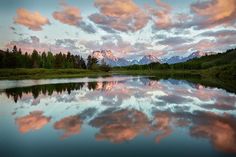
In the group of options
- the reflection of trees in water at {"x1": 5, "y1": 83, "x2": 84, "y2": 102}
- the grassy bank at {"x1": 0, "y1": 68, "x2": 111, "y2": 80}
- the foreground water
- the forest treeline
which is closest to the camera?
the foreground water

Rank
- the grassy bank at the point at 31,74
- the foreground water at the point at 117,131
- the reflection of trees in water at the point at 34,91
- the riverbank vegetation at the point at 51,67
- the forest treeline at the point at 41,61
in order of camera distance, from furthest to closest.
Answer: the forest treeline at the point at 41,61, the riverbank vegetation at the point at 51,67, the grassy bank at the point at 31,74, the reflection of trees in water at the point at 34,91, the foreground water at the point at 117,131

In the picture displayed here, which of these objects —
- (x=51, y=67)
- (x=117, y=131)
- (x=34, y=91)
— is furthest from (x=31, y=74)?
(x=117, y=131)

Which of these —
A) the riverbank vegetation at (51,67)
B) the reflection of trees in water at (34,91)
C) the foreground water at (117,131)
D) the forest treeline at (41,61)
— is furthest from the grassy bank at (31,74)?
the foreground water at (117,131)

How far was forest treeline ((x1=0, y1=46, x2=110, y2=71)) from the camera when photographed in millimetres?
124062

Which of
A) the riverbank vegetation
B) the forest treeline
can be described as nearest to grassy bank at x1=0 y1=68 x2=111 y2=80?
the riverbank vegetation

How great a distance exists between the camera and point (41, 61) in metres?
151

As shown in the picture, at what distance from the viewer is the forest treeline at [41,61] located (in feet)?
407

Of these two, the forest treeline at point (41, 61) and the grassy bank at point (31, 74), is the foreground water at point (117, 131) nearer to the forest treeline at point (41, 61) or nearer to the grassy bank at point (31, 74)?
the grassy bank at point (31, 74)

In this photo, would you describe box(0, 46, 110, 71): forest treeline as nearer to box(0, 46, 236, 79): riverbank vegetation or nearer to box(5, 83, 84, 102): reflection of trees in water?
box(0, 46, 236, 79): riverbank vegetation

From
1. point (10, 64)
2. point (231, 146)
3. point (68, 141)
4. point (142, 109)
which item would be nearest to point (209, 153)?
point (231, 146)

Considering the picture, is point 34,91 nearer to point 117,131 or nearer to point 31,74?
point 117,131

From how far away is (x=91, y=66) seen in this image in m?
173

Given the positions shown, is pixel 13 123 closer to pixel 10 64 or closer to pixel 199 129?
pixel 199 129

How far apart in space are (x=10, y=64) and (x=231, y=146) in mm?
122559
